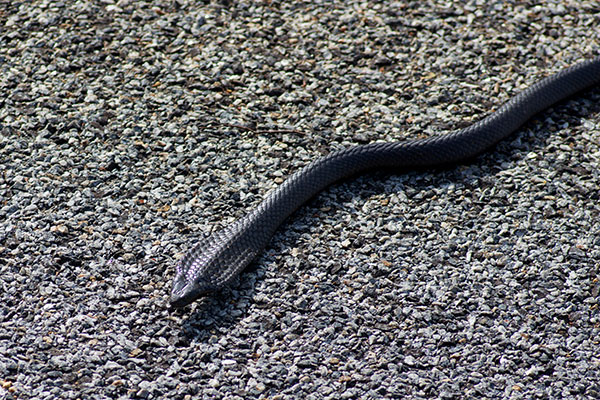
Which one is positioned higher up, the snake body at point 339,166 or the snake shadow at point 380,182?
the snake body at point 339,166

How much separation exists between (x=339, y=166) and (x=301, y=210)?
0.48 meters

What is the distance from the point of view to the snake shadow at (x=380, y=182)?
16.5 feet

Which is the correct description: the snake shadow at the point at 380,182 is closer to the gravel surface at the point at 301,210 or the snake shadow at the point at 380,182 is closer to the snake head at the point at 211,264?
the gravel surface at the point at 301,210

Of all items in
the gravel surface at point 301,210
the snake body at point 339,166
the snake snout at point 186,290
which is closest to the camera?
the gravel surface at point 301,210

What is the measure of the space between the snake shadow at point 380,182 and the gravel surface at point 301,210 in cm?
2

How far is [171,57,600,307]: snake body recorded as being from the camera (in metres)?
5.14

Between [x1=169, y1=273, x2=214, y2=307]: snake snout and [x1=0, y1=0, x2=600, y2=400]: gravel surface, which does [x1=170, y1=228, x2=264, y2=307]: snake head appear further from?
[x1=0, y1=0, x2=600, y2=400]: gravel surface

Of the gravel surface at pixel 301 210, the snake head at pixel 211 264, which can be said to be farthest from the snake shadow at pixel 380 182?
the snake head at pixel 211 264

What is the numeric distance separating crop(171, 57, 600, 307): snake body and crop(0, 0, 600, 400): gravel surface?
0.40 ft

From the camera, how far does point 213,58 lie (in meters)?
7.12

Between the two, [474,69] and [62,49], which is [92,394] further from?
[474,69]

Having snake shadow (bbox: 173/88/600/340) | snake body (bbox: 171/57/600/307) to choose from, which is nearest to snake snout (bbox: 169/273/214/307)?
snake body (bbox: 171/57/600/307)

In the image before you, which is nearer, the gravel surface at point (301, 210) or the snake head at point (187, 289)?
the gravel surface at point (301, 210)

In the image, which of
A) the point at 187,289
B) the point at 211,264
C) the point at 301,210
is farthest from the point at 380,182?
the point at 187,289
